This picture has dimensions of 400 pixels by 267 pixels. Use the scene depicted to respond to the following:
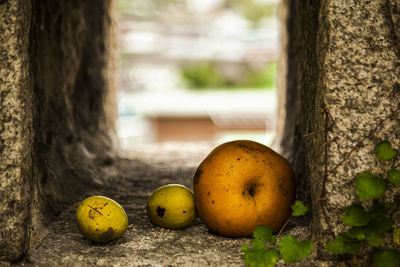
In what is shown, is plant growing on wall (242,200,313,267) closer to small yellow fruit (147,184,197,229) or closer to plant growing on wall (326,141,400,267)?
plant growing on wall (326,141,400,267)

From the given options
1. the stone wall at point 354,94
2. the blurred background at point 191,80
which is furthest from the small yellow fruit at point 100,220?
the blurred background at point 191,80

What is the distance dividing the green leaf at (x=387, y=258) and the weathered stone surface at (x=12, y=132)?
1188mm

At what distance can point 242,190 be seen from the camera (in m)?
1.77

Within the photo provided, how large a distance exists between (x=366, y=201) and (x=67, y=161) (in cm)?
156

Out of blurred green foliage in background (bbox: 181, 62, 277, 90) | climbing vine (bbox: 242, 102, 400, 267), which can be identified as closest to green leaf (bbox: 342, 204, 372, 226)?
climbing vine (bbox: 242, 102, 400, 267)

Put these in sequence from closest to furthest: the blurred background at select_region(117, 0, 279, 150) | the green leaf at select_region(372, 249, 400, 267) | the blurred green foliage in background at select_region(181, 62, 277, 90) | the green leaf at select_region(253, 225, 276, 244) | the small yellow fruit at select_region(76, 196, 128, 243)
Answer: the green leaf at select_region(372, 249, 400, 267)
the green leaf at select_region(253, 225, 276, 244)
the small yellow fruit at select_region(76, 196, 128, 243)
the blurred background at select_region(117, 0, 279, 150)
the blurred green foliage in background at select_region(181, 62, 277, 90)

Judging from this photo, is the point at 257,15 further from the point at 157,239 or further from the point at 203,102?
the point at 157,239

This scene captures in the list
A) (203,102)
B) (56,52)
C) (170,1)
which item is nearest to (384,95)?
(56,52)

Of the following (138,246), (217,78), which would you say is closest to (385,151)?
(138,246)

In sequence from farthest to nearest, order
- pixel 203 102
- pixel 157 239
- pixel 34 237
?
1. pixel 203 102
2. pixel 157 239
3. pixel 34 237

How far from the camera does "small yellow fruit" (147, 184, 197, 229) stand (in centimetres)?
189

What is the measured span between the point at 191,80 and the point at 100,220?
12.4 meters

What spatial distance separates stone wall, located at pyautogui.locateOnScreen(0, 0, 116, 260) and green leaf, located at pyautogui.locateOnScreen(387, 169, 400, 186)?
48.6 inches

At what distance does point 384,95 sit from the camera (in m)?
1.57
